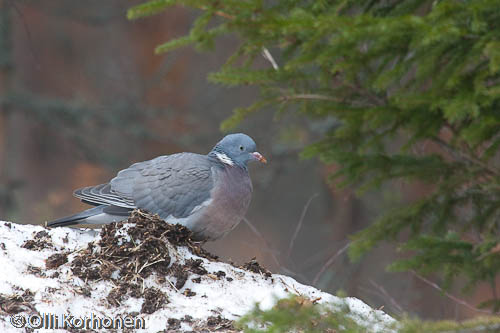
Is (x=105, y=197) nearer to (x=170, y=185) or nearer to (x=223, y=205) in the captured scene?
(x=170, y=185)

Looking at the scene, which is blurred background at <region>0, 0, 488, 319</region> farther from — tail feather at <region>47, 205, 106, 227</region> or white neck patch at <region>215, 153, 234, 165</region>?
tail feather at <region>47, 205, 106, 227</region>

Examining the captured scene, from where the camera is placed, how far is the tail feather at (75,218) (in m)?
4.07

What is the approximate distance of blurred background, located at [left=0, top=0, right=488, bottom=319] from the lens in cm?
775

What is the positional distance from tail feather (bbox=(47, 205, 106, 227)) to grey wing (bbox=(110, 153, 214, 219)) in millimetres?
171

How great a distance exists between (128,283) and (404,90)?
2.03m

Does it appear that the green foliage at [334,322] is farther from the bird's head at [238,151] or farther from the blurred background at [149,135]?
the blurred background at [149,135]

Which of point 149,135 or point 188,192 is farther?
point 149,135

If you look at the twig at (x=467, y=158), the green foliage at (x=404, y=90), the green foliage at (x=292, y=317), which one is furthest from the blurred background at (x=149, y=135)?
the green foliage at (x=292, y=317)

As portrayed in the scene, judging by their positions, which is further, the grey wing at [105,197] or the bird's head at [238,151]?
the bird's head at [238,151]

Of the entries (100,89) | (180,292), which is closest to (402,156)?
(180,292)

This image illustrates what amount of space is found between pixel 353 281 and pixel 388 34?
4.61 meters

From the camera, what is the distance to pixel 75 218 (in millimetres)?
4219

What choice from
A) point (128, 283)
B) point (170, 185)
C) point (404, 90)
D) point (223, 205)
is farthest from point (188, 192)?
point (404, 90)

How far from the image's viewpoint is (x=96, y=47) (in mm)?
17266
